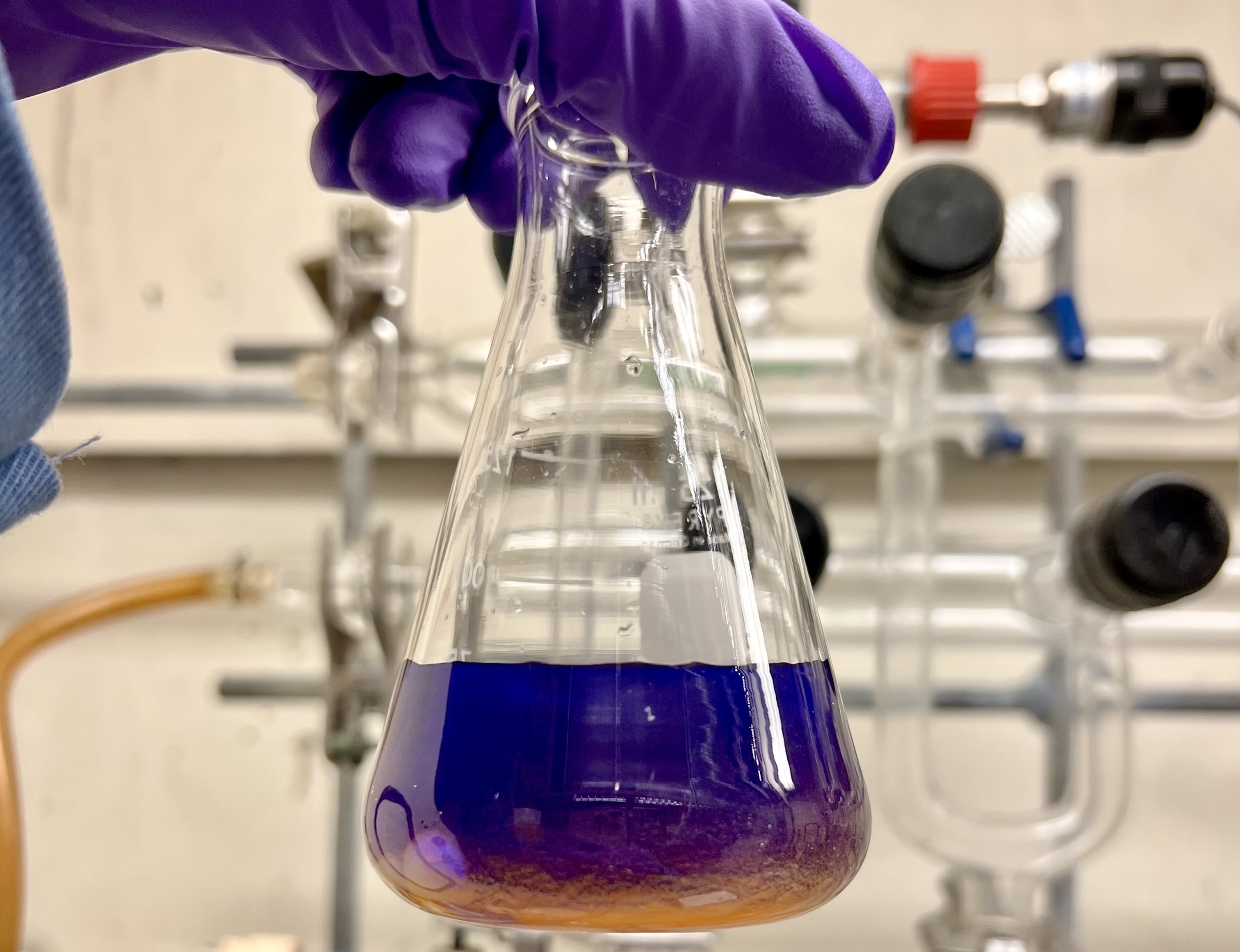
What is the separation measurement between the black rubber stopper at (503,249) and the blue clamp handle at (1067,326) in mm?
402

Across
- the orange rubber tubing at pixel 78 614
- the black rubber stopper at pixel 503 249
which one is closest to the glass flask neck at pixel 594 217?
the black rubber stopper at pixel 503 249

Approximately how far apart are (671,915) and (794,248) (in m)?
0.46

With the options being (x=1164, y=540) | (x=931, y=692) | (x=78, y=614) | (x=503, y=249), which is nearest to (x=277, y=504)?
(x=78, y=614)

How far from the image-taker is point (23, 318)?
0.84 feet

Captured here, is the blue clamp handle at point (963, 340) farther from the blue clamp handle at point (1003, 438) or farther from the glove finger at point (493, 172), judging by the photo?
the glove finger at point (493, 172)

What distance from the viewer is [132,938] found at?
85 centimetres

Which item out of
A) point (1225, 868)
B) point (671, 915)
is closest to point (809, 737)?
point (671, 915)

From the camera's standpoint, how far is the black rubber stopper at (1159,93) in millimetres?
553

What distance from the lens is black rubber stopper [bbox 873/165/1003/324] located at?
491 millimetres

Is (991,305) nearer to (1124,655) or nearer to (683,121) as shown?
(1124,655)

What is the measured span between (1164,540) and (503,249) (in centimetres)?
37

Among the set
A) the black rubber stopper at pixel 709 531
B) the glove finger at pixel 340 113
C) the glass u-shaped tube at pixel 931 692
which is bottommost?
the glass u-shaped tube at pixel 931 692

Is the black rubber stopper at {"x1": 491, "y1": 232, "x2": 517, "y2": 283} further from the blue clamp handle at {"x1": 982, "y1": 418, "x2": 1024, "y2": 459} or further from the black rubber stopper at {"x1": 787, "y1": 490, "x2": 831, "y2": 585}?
the blue clamp handle at {"x1": 982, "y1": 418, "x2": 1024, "y2": 459}

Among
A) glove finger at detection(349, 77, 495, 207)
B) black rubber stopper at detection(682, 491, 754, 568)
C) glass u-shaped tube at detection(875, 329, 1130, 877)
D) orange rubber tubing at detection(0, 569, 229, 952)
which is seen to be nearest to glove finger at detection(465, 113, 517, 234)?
glove finger at detection(349, 77, 495, 207)
